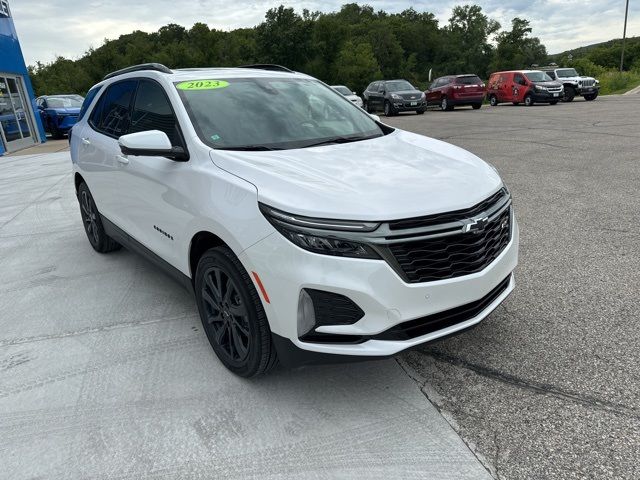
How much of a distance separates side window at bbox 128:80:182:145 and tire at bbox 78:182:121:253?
1.43 meters

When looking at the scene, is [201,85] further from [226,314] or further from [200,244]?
[226,314]

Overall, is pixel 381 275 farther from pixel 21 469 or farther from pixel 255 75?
pixel 255 75

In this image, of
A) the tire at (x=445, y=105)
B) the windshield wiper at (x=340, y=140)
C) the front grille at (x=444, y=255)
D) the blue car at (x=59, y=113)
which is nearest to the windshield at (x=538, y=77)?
the tire at (x=445, y=105)

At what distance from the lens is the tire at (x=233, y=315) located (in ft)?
8.85

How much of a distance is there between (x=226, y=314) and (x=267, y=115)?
143cm

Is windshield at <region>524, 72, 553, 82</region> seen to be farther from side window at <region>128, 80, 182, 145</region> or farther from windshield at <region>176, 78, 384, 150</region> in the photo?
side window at <region>128, 80, 182, 145</region>

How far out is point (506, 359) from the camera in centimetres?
305

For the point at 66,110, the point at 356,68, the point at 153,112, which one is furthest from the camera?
the point at 356,68

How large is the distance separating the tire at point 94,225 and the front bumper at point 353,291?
3.19 m

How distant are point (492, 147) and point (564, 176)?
12.4 ft

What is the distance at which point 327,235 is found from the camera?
7.81 feet

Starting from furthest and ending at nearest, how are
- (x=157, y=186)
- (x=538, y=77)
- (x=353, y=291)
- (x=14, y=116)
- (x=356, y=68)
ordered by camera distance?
(x=356, y=68)
(x=538, y=77)
(x=14, y=116)
(x=157, y=186)
(x=353, y=291)

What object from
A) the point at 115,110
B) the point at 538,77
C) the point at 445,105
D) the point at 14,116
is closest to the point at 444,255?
the point at 115,110

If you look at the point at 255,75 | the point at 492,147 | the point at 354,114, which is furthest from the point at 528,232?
the point at 492,147
